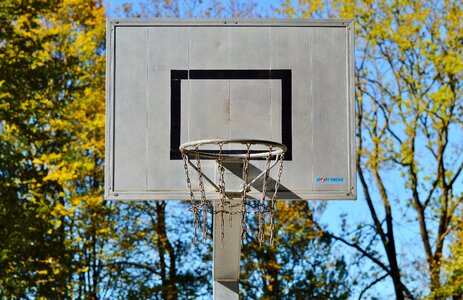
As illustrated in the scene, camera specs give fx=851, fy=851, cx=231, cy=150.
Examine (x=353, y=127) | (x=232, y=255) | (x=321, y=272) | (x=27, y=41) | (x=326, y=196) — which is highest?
(x=27, y=41)

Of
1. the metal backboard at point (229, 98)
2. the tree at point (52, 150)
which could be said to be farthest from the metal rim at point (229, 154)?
the tree at point (52, 150)

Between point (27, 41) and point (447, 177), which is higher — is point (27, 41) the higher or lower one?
the higher one

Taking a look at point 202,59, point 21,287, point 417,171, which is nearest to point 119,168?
point 202,59

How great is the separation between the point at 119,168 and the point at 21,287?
800 centimetres

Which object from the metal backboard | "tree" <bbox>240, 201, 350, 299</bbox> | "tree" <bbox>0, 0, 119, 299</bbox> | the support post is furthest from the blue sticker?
"tree" <bbox>240, 201, 350, 299</bbox>

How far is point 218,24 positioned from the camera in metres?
7.16

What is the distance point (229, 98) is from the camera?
7.05 metres

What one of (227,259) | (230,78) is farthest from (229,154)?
(227,259)

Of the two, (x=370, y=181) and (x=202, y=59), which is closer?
(x=202, y=59)

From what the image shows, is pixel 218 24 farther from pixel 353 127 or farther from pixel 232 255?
pixel 232 255

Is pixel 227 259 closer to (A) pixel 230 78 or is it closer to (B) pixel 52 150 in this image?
(A) pixel 230 78

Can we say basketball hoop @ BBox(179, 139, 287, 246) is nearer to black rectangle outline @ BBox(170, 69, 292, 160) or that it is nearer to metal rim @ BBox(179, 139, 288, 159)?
metal rim @ BBox(179, 139, 288, 159)

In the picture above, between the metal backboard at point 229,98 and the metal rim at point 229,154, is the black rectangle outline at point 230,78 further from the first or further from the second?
the metal rim at point 229,154

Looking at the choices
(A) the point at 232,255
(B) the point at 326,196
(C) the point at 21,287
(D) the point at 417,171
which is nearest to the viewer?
(B) the point at 326,196
